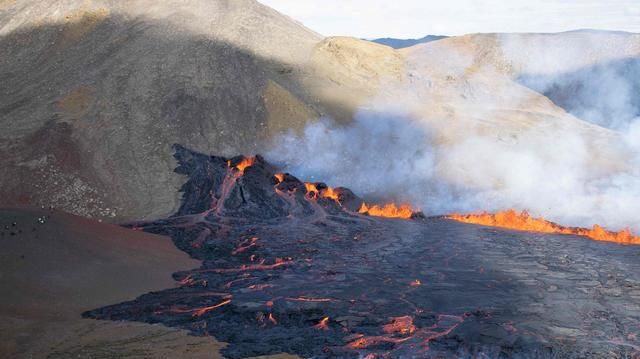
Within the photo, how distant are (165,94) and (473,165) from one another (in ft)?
51.0

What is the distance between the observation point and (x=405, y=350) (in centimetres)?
1159

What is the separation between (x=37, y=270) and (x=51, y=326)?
3.13 meters

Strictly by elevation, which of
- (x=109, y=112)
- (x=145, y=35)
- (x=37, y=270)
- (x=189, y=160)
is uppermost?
(x=145, y=35)

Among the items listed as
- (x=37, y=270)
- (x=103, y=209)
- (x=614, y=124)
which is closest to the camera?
(x=37, y=270)

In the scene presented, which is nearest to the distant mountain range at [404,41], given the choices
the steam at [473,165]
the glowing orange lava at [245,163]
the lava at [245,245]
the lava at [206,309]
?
the steam at [473,165]

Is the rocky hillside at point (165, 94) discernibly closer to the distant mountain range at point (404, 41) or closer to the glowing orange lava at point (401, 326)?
the glowing orange lava at point (401, 326)

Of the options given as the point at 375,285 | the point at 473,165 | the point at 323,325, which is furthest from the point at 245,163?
the point at 323,325

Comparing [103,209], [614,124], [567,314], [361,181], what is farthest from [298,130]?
[614,124]

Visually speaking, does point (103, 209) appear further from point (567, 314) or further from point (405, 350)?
point (567, 314)

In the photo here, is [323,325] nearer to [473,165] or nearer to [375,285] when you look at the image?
[375,285]

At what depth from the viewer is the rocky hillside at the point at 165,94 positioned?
79.9 feet

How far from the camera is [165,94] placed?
29844 mm

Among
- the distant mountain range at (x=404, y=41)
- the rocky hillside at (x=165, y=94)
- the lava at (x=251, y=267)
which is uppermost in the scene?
the distant mountain range at (x=404, y=41)

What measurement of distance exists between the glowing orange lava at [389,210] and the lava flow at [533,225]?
1.83 metres
